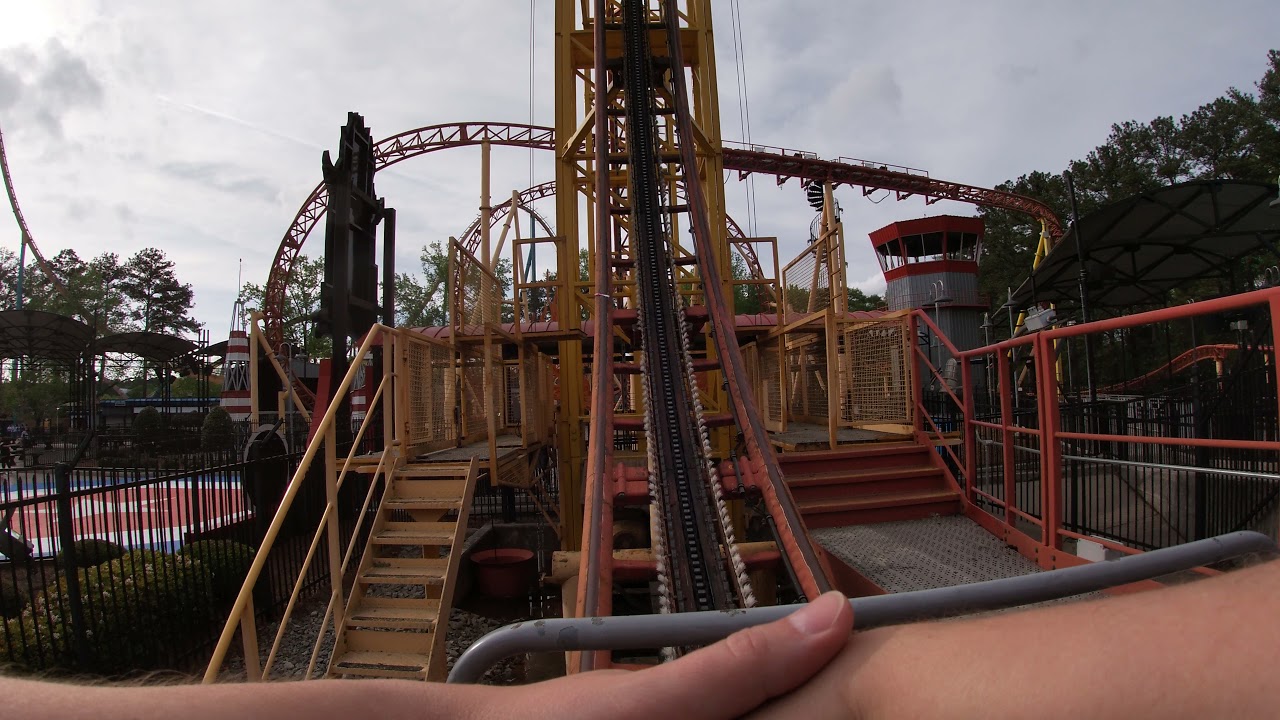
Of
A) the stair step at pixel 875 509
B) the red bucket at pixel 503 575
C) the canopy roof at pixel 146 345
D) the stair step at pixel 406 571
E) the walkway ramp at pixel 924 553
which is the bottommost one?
the red bucket at pixel 503 575

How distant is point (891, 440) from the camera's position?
18.6 feet

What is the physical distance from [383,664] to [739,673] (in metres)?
4.24

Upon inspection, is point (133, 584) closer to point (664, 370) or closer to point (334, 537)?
point (334, 537)

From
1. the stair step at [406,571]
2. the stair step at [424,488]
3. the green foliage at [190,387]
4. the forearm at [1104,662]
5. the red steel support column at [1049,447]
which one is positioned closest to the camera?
the forearm at [1104,662]

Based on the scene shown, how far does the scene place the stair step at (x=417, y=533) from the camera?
14.9ft

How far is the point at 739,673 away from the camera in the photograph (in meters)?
0.73

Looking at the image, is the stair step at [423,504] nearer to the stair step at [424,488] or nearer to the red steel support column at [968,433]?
the stair step at [424,488]

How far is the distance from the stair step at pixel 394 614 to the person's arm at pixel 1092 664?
422 centimetres

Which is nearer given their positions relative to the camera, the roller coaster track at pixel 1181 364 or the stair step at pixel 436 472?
the stair step at pixel 436 472

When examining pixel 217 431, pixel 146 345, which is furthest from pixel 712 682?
pixel 146 345

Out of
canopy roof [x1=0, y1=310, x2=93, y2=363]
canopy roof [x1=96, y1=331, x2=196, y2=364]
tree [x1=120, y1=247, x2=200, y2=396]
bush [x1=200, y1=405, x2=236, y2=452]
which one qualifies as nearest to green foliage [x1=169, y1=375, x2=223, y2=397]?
tree [x1=120, y1=247, x2=200, y2=396]

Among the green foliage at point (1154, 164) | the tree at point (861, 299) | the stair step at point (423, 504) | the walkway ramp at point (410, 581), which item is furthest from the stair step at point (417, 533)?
the tree at point (861, 299)

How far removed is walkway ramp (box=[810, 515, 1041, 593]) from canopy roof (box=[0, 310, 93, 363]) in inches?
985

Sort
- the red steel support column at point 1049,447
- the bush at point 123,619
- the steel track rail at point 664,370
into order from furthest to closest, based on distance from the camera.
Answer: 1. the bush at point 123,619
2. the red steel support column at point 1049,447
3. the steel track rail at point 664,370
